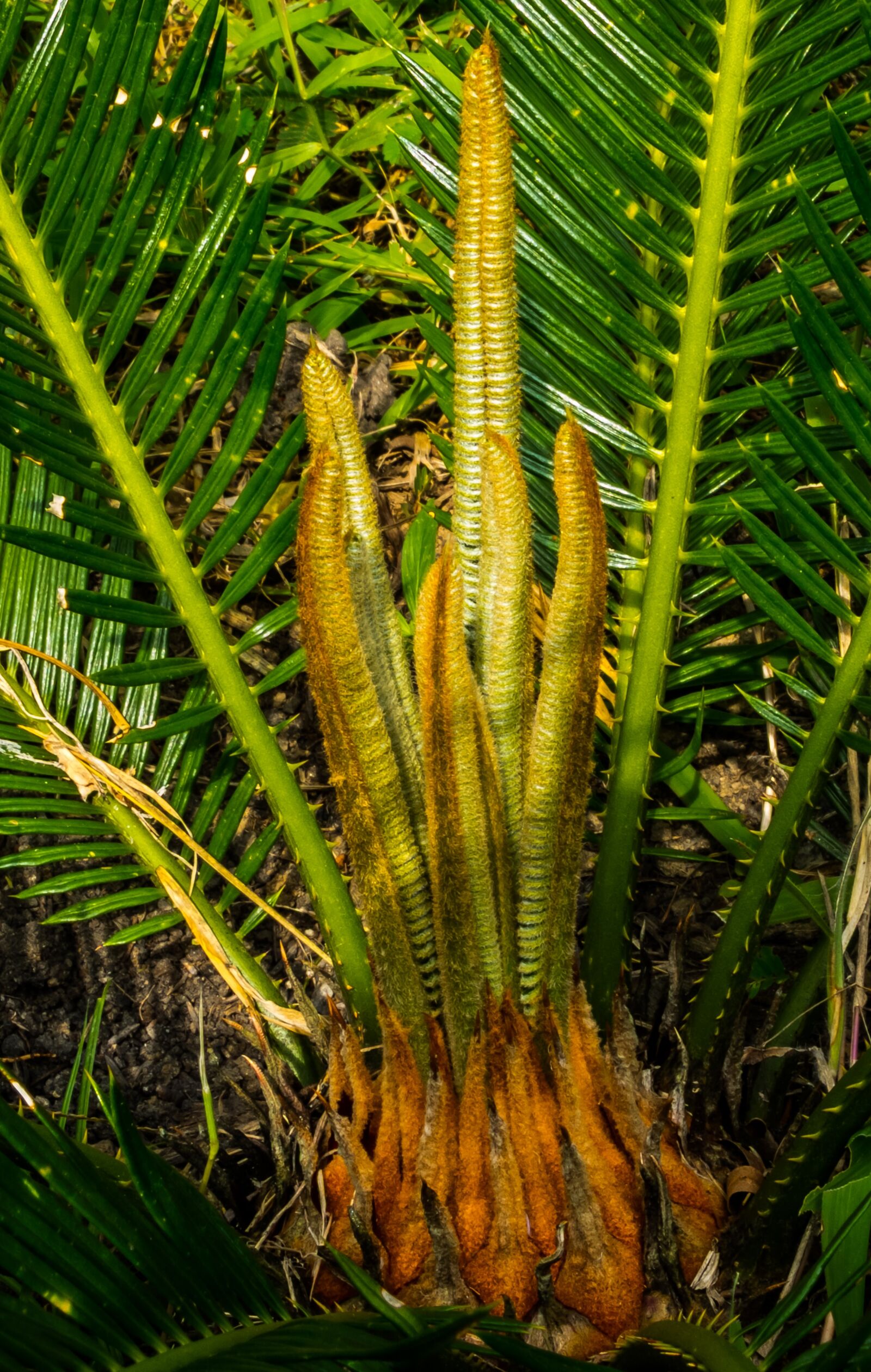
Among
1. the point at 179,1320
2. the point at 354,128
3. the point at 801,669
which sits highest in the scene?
the point at 354,128

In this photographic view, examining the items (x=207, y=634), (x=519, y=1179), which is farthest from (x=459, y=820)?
(x=207, y=634)

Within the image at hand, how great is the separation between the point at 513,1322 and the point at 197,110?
101 cm

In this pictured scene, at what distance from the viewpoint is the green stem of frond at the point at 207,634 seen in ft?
3.38

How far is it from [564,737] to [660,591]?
0.28 metres

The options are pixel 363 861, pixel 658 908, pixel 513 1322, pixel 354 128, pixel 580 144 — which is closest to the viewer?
pixel 513 1322

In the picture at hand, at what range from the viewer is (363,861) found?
0.86 m

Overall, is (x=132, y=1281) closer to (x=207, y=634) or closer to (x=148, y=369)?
(x=207, y=634)

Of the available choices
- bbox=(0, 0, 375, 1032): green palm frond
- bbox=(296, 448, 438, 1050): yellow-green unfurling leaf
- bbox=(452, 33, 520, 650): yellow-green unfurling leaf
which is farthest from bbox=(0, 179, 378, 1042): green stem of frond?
bbox=(452, 33, 520, 650): yellow-green unfurling leaf

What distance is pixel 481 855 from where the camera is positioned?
31.9 inches

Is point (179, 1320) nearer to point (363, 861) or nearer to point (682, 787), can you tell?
point (363, 861)

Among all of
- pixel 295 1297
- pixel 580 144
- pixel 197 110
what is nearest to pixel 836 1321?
pixel 295 1297

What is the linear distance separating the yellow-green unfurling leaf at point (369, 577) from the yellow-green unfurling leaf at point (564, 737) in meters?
0.11

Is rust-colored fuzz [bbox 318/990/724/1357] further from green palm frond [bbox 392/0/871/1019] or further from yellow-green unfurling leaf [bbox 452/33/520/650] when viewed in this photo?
yellow-green unfurling leaf [bbox 452/33/520/650]

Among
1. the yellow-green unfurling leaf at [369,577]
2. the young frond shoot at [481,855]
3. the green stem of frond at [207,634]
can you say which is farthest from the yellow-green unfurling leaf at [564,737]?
the green stem of frond at [207,634]
